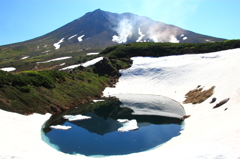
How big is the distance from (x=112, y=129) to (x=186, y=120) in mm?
11275

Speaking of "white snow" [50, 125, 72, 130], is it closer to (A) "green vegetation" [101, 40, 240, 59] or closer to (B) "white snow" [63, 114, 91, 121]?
(B) "white snow" [63, 114, 91, 121]

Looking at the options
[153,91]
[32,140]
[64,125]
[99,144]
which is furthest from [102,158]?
[153,91]

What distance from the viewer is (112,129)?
26500 millimetres

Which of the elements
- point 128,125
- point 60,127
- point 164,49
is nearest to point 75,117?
point 60,127

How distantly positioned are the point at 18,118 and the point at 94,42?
173 metres

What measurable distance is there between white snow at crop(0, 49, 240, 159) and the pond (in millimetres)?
1552

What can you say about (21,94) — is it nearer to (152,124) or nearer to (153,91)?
(152,124)

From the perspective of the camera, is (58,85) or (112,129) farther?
(58,85)

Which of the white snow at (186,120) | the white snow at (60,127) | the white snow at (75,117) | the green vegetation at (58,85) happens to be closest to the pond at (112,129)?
the white snow at (75,117)

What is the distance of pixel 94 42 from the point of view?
192 metres

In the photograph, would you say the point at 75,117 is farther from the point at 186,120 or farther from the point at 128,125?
the point at 186,120

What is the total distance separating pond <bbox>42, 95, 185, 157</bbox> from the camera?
2066cm

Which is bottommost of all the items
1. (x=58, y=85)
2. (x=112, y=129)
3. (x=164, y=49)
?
(x=112, y=129)

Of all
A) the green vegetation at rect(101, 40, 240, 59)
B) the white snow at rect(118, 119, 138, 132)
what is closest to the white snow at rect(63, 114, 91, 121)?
the white snow at rect(118, 119, 138, 132)
